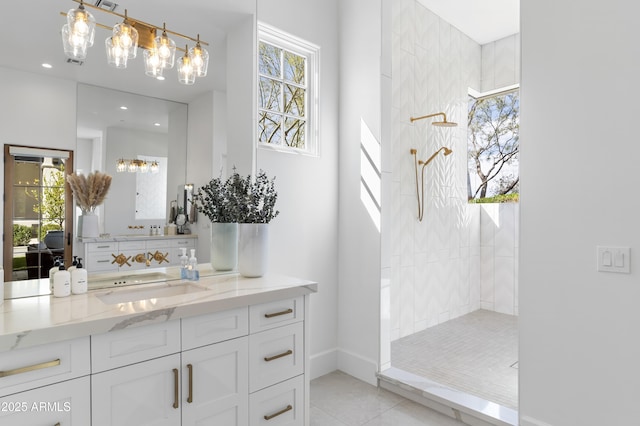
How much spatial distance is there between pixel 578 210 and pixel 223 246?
2.01m

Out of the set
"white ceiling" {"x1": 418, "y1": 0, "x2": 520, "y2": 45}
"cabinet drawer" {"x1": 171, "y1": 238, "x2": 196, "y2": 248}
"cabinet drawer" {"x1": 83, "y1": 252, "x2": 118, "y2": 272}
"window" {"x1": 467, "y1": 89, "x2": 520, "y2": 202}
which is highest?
"white ceiling" {"x1": 418, "y1": 0, "x2": 520, "y2": 45}

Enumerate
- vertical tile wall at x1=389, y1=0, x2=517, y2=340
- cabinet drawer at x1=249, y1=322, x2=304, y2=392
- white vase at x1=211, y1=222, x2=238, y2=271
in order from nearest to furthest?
cabinet drawer at x1=249, y1=322, x2=304, y2=392 → white vase at x1=211, y1=222, x2=238, y2=271 → vertical tile wall at x1=389, y1=0, x2=517, y2=340

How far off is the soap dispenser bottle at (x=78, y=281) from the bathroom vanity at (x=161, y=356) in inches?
2.9

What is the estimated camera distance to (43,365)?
119 centimetres

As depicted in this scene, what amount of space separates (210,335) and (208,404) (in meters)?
0.30

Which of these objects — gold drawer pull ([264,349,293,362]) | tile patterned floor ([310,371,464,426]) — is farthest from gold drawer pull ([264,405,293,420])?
tile patterned floor ([310,371,464,426])

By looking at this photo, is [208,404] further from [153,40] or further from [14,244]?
[153,40]

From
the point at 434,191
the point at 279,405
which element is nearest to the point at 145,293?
the point at 279,405

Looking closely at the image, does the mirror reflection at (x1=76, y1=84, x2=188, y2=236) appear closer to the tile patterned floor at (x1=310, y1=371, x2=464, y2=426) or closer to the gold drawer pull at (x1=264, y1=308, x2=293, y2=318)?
the gold drawer pull at (x1=264, y1=308, x2=293, y2=318)

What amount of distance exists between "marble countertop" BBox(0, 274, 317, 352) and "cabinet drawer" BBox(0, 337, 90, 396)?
0.14ft

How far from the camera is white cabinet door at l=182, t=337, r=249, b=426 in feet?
4.98

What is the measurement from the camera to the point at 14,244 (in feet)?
5.32

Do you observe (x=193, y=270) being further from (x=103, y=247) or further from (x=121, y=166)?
(x=121, y=166)

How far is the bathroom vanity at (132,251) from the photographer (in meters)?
1.83
